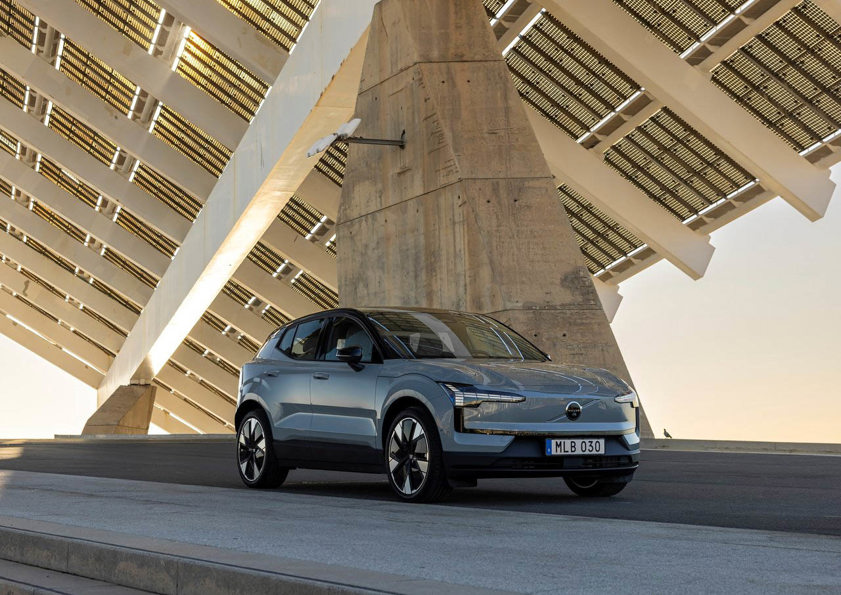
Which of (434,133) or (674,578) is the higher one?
(434,133)

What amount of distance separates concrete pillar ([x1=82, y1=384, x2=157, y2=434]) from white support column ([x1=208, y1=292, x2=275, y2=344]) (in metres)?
4.50

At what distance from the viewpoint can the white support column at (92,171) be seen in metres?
33.2

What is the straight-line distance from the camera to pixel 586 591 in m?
3.79

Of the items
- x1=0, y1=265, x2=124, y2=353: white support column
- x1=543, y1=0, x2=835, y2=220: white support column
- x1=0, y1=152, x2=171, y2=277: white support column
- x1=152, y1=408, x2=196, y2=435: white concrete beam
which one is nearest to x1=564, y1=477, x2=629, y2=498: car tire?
x1=543, y1=0, x2=835, y2=220: white support column

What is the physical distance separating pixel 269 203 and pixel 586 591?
22.3m

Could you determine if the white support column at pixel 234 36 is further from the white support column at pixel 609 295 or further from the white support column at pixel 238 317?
the white support column at pixel 238 317

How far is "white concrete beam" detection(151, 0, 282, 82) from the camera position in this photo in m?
23.7

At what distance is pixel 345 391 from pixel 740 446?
27.8 ft

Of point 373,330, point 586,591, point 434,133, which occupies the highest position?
point 434,133

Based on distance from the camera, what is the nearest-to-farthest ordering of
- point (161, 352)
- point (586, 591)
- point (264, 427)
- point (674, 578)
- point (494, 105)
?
point (586, 591) → point (674, 578) → point (264, 427) → point (494, 105) → point (161, 352)

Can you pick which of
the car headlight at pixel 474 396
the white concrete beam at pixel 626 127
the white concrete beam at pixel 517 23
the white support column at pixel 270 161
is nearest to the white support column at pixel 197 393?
the white support column at pixel 270 161

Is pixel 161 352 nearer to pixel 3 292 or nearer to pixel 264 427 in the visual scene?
pixel 3 292

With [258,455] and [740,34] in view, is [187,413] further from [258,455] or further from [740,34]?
[258,455]

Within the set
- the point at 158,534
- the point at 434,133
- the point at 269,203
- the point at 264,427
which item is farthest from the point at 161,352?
the point at 158,534
